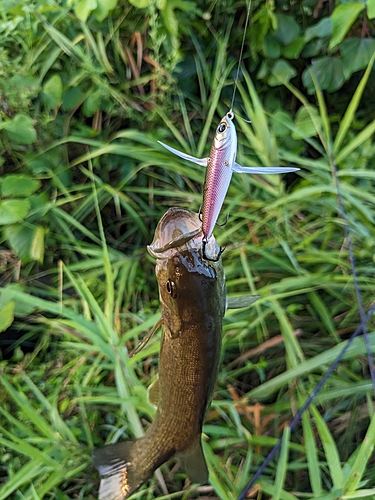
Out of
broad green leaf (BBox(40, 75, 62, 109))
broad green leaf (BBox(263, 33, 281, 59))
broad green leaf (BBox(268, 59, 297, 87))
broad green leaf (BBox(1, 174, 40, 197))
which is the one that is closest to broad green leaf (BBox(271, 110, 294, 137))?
broad green leaf (BBox(268, 59, 297, 87))

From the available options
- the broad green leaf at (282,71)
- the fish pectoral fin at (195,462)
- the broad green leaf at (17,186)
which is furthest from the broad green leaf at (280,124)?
the fish pectoral fin at (195,462)

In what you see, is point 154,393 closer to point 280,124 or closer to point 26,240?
point 26,240

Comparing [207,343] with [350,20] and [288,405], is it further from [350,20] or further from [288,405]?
[350,20]

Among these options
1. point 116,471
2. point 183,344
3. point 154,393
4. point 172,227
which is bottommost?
point 116,471

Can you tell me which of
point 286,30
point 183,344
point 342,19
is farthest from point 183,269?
point 286,30

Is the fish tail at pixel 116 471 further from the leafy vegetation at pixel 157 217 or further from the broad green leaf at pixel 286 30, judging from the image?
the broad green leaf at pixel 286 30

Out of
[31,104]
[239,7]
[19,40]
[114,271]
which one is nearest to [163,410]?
[114,271]
